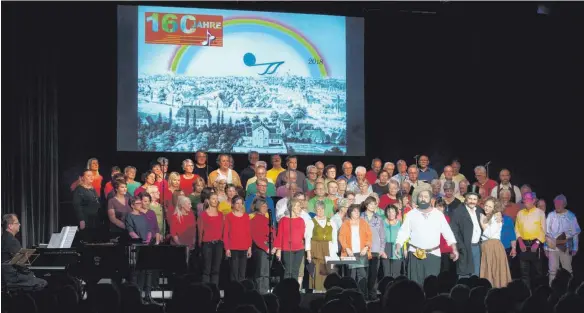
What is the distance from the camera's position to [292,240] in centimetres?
1218

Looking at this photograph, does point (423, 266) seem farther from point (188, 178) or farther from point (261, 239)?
point (188, 178)

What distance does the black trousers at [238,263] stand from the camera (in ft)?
39.7

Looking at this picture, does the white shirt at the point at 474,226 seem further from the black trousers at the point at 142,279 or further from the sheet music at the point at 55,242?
A: the sheet music at the point at 55,242

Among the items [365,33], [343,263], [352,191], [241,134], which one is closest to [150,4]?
[241,134]

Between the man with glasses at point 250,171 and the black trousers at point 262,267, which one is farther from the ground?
the man with glasses at point 250,171

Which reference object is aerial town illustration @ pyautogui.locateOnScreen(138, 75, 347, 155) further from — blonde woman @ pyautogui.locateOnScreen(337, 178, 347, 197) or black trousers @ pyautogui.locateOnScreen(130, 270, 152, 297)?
black trousers @ pyautogui.locateOnScreen(130, 270, 152, 297)

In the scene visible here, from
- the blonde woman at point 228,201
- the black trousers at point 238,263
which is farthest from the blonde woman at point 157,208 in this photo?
the black trousers at point 238,263

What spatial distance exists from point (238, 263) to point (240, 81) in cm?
440

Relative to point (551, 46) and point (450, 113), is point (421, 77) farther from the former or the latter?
point (551, 46)

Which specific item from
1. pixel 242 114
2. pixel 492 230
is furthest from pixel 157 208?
pixel 492 230

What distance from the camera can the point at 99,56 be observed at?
15133 mm

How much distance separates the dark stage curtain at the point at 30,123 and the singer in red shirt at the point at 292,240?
401 centimetres

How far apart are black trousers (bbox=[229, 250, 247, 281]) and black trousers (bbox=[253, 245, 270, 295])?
17cm

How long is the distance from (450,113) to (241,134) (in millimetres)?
3811
